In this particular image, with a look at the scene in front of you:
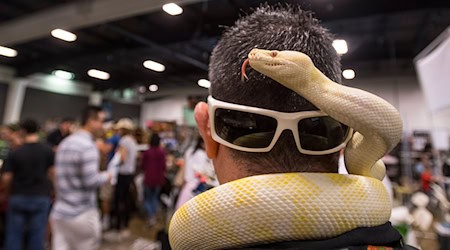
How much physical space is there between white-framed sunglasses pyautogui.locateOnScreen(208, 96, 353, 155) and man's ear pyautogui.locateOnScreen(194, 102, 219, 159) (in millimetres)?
69

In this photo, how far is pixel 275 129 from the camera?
45 cm

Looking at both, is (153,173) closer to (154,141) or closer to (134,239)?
(154,141)

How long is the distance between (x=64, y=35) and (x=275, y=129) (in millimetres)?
4627

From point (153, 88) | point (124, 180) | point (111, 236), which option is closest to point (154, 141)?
point (124, 180)

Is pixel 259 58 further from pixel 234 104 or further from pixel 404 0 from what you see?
pixel 404 0

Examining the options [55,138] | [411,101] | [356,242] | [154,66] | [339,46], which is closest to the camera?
[356,242]

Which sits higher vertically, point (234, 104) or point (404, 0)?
point (404, 0)

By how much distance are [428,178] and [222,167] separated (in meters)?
5.86

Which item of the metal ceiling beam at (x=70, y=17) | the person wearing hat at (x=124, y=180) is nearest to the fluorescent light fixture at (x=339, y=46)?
the metal ceiling beam at (x=70, y=17)

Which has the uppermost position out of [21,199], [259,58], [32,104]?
[32,104]

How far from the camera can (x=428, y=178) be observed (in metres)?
5.04

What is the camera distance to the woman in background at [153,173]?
3.72 m

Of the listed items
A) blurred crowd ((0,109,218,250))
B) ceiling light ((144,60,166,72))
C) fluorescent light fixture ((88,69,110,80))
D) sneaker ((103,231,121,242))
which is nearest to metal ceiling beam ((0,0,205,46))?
ceiling light ((144,60,166,72))

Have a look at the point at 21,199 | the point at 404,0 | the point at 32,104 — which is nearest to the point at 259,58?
the point at 21,199
